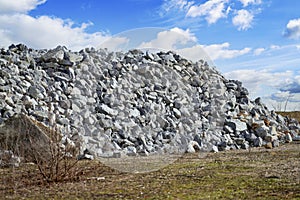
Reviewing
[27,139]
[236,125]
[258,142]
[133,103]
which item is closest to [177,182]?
[27,139]

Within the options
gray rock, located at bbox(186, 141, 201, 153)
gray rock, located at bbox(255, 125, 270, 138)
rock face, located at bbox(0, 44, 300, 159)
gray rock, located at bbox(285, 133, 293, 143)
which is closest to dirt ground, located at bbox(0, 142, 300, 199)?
gray rock, located at bbox(186, 141, 201, 153)

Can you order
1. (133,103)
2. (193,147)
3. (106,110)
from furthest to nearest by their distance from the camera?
(133,103), (106,110), (193,147)

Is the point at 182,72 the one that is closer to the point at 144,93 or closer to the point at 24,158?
the point at 144,93

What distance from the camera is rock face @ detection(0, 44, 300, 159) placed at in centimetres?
1112

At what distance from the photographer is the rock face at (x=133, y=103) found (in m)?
11.1

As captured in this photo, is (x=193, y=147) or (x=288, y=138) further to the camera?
(x=288, y=138)

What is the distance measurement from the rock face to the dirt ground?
209 centimetres

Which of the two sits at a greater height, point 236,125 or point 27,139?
point 236,125

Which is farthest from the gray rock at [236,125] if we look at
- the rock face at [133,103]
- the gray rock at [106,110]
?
the gray rock at [106,110]

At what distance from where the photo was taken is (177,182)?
6906 millimetres

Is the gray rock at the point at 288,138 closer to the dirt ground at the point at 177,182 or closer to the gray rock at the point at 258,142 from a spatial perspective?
the gray rock at the point at 258,142

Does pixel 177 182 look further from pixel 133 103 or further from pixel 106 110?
pixel 133 103

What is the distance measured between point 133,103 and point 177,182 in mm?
5977

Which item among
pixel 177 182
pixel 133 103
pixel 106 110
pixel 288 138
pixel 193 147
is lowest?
pixel 177 182
